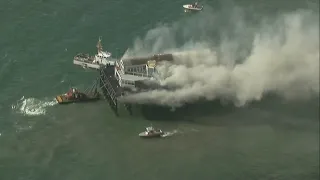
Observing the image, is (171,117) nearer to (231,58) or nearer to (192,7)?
(231,58)

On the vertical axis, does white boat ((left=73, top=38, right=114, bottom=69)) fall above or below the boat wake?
above

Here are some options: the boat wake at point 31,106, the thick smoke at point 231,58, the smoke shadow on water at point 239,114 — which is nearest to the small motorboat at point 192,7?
the thick smoke at point 231,58

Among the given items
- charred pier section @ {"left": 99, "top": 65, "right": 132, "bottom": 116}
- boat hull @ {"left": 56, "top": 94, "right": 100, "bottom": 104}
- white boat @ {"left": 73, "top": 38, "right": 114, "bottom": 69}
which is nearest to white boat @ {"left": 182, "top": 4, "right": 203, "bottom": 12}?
white boat @ {"left": 73, "top": 38, "right": 114, "bottom": 69}

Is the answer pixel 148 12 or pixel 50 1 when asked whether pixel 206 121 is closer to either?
pixel 148 12

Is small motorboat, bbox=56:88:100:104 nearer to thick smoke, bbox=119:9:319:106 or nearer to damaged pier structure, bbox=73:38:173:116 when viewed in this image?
damaged pier structure, bbox=73:38:173:116

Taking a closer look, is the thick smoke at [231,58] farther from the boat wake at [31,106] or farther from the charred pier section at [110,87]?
the boat wake at [31,106]

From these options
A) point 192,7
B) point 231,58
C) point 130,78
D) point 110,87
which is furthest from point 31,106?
point 192,7
